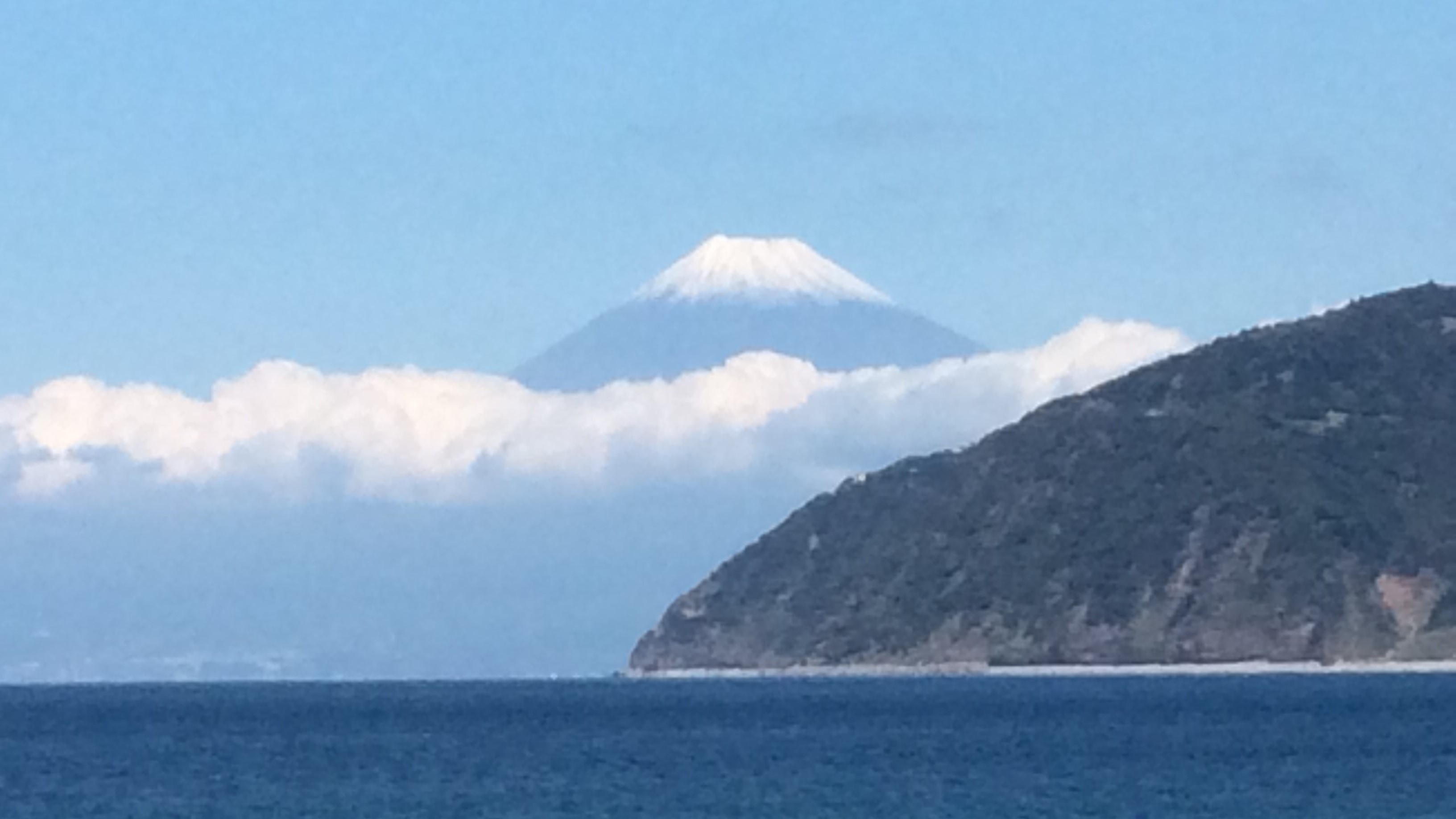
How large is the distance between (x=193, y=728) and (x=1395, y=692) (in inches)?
3229

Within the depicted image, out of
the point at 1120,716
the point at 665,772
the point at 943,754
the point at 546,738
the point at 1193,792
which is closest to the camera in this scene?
the point at 1193,792

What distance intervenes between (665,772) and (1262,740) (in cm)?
3302

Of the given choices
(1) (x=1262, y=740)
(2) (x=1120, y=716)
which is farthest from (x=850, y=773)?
(2) (x=1120, y=716)

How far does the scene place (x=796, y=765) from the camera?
410 ft

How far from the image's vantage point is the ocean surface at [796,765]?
101m

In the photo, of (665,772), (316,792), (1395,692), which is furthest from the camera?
(1395,692)

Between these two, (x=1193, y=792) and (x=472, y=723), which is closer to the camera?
(x=1193, y=792)

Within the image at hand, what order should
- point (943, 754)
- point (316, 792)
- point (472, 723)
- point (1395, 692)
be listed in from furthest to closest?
1. point (1395, 692)
2. point (472, 723)
3. point (943, 754)
4. point (316, 792)

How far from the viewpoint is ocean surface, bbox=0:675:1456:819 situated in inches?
3981

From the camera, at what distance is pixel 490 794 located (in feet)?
356

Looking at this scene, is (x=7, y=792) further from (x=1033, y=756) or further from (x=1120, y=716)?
(x=1120, y=716)

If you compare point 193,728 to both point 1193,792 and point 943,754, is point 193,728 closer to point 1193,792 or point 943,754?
point 943,754

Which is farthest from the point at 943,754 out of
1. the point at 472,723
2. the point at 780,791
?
the point at 472,723

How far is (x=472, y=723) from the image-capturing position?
181m
